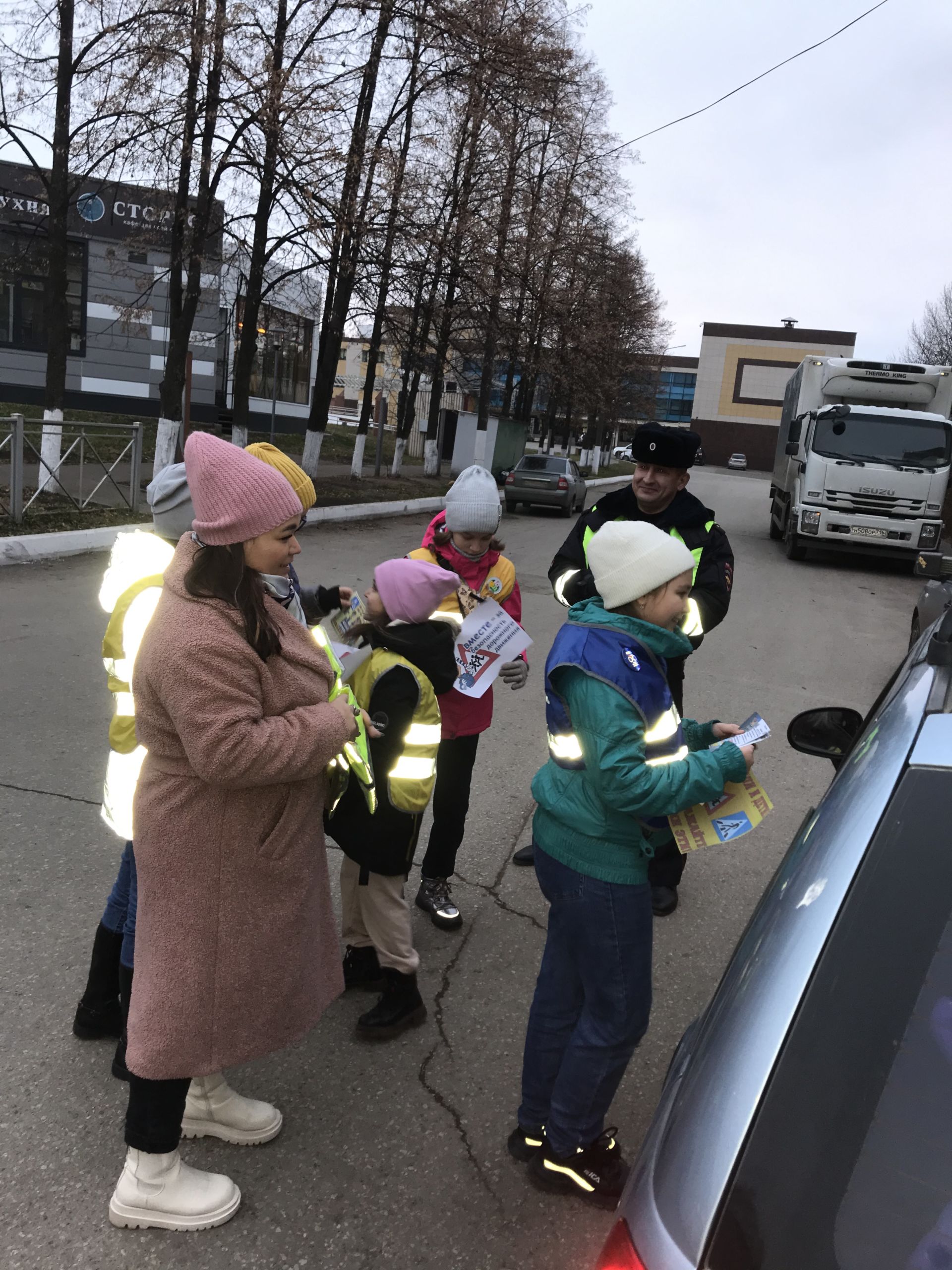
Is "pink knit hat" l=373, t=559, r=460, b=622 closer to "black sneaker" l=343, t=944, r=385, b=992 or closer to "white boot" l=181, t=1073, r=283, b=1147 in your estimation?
"black sneaker" l=343, t=944, r=385, b=992

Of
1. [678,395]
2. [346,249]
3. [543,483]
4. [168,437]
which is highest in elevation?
[678,395]

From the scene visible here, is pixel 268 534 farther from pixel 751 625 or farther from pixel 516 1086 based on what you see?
pixel 751 625

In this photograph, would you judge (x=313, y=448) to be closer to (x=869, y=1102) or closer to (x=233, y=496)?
(x=233, y=496)

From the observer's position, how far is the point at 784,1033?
108 cm

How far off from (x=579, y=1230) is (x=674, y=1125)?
1.24m

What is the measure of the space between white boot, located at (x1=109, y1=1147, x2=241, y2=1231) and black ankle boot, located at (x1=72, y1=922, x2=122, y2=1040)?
0.60 metres

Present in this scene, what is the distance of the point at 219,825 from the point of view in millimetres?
1865

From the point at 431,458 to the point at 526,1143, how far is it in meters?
24.2

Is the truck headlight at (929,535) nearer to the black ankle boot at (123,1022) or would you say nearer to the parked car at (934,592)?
the parked car at (934,592)

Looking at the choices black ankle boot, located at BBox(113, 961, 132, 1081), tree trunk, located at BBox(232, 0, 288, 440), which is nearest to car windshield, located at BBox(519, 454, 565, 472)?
tree trunk, located at BBox(232, 0, 288, 440)

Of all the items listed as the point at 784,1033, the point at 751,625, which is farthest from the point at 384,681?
the point at 751,625

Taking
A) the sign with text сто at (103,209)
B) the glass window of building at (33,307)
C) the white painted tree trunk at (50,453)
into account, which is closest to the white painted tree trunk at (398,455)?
the sign with text сто at (103,209)

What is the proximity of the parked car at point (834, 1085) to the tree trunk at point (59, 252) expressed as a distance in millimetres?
11832

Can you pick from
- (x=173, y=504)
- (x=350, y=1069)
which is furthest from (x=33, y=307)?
(x=350, y=1069)
